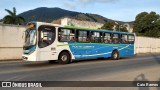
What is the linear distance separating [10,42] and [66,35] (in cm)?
728

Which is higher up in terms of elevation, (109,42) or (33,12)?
(33,12)

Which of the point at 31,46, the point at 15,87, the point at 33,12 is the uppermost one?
the point at 33,12

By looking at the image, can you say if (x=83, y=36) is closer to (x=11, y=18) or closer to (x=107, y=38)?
(x=107, y=38)

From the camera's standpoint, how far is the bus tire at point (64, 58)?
19.2 meters

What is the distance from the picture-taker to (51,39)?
731 inches

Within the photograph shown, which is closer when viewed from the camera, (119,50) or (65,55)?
(65,55)

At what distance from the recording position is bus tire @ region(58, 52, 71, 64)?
19.2 m

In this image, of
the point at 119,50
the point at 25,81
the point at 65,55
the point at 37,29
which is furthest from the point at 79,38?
the point at 25,81

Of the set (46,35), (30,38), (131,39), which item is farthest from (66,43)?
(131,39)

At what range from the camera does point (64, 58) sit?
1945 cm

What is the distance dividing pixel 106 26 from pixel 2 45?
3090cm

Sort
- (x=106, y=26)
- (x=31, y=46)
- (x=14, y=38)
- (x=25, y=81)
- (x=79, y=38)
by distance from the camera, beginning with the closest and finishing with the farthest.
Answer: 1. (x=25, y=81)
2. (x=31, y=46)
3. (x=79, y=38)
4. (x=14, y=38)
5. (x=106, y=26)

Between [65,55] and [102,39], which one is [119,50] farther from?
[65,55]

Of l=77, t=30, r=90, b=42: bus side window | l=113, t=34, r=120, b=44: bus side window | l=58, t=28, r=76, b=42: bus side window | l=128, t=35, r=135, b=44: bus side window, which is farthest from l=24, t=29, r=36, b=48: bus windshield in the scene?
l=128, t=35, r=135, b=44: bus side window
